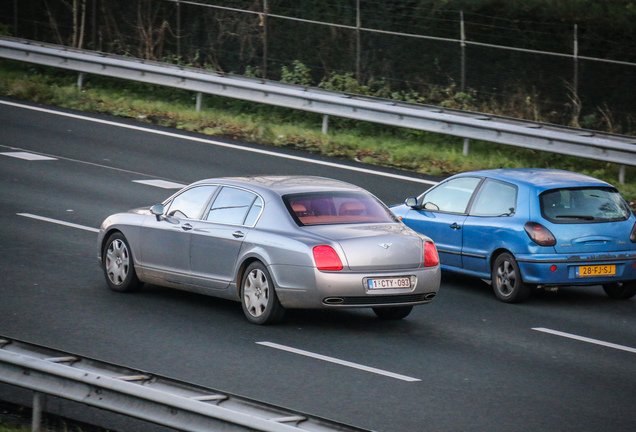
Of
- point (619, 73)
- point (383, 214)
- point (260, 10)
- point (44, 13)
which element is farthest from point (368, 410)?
point (44, 13)

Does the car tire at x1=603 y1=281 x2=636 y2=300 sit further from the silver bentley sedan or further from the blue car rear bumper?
the silver bentley sedan

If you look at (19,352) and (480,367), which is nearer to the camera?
(19,352)

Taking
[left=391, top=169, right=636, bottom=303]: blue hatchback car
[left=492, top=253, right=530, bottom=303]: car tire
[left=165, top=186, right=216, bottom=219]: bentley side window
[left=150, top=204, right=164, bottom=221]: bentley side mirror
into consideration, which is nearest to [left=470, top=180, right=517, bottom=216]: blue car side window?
[left=391, top=169, right=636, bottom=303]: blue hatchback car

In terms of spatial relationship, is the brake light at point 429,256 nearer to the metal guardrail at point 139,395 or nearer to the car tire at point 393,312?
the car tire at point 393,312

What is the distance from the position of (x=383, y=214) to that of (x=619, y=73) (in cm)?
1289

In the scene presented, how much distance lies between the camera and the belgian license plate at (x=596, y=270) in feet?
39.6

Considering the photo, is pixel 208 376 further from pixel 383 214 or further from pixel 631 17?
pixel 631 17

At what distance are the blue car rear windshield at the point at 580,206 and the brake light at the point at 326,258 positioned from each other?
3.27m

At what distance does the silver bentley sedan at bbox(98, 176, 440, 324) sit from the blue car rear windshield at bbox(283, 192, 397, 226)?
1 centimetres

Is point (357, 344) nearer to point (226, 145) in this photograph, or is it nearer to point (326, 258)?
point (326, 258)

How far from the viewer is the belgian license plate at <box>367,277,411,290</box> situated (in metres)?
10.2

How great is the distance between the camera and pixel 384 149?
21797 mm

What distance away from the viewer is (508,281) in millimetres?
12352

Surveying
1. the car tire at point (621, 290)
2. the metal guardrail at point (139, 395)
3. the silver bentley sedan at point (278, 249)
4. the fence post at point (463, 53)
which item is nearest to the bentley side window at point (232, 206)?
the silver bentley sedan at point (278, 249)
